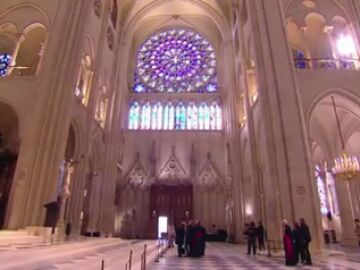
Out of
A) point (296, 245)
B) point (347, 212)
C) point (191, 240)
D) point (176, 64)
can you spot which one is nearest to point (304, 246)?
point (296, 245)

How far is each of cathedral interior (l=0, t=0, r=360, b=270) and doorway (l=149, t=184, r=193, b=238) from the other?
88mm

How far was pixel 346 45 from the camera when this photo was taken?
48.2 feet

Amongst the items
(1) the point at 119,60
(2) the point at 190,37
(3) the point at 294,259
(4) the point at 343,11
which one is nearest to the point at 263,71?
(4) the point at 343,11

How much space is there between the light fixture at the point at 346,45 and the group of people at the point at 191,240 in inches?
466

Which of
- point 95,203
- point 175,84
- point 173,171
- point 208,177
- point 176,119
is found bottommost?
point 95,203

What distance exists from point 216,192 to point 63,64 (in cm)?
1545

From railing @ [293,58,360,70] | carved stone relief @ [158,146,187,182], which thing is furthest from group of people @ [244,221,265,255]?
carved stone relief @ [158,146,187,182]

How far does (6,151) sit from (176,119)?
14.7 metres

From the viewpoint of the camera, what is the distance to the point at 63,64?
12344 mm

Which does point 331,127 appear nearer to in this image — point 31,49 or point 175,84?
point 175,84

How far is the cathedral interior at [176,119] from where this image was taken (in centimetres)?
1081

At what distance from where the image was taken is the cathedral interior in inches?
426

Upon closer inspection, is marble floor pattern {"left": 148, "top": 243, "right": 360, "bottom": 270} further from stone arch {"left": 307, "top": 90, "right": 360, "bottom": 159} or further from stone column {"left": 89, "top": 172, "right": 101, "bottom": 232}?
stone column {"left": 89, "top": 172, "right": 101, "bottom": 232}

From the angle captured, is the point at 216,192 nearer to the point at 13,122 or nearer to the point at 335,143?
the point at 335,143
